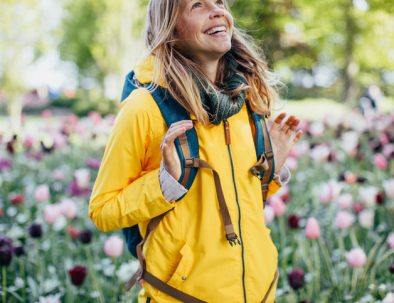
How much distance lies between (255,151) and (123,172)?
416 millimetres

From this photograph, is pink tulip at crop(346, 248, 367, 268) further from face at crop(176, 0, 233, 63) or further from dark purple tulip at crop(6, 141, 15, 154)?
dark purple tulip at crop(6, 141, 15, 154)

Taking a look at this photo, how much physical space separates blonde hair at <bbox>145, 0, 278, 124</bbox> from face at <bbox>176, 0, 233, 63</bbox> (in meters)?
0.03

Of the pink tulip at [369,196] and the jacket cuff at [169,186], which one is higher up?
the jacket cuff at [169,186]

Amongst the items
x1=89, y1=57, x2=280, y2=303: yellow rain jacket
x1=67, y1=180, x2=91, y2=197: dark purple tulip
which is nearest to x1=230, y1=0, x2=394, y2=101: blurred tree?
x1=67, y1=180, x2=91, y2=197: dark purple tulip

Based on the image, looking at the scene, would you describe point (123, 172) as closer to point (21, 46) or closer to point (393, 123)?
point (393, 123)

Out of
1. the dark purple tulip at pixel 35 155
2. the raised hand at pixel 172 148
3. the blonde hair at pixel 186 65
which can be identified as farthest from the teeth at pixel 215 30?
the dark purple tulip at pixel 35 155

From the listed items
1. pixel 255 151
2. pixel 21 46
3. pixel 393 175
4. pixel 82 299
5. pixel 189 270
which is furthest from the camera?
pixel 21 46

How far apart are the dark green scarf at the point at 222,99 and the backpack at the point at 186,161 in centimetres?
6

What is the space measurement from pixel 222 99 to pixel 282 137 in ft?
1.29

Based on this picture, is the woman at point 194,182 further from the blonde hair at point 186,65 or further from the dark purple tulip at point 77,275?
the dark purple tulip at point 77,275

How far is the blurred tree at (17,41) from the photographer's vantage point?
10.6m

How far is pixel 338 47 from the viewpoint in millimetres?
18031

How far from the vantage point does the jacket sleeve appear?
159 centimetres

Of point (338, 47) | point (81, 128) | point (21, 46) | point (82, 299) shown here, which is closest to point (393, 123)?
point (81, 128)
